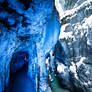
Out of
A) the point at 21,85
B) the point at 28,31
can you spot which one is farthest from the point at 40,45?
the point at 21,85

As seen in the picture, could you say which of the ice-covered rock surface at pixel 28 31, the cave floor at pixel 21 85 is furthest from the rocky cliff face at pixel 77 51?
the cave floor at pixel 21 85

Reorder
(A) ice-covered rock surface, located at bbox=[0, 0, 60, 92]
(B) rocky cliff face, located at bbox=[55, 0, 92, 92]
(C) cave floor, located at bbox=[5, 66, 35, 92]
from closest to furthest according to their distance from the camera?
(A) ice-covered rock surface, located at bbox=[0, 0, 60, 92] → (C) cave floor, located at bbox=[5, 66, 35, 92] → (B) rocky cliff face, located at bbox=[55, 0, 92, 92]

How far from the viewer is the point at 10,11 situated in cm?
359

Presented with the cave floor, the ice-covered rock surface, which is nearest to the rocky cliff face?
the ice-covered rock surface

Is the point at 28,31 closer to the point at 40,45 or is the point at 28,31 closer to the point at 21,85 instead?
the point at 40,45

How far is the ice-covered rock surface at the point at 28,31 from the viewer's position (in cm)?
361

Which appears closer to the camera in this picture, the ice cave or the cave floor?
the ice cave

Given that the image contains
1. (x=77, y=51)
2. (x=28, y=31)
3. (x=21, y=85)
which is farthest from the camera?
(x=77, y=51)

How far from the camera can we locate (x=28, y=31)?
16.9 feet

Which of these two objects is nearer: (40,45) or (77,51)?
(40,45)

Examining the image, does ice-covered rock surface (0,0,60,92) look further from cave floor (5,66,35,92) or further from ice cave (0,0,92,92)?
cave floor (5,66,35,92)

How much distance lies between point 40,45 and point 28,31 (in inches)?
66.3

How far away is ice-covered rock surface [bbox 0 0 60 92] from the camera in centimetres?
361

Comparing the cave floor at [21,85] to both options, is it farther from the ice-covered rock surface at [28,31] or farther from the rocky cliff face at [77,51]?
the rocky cliff face at [77,51]
